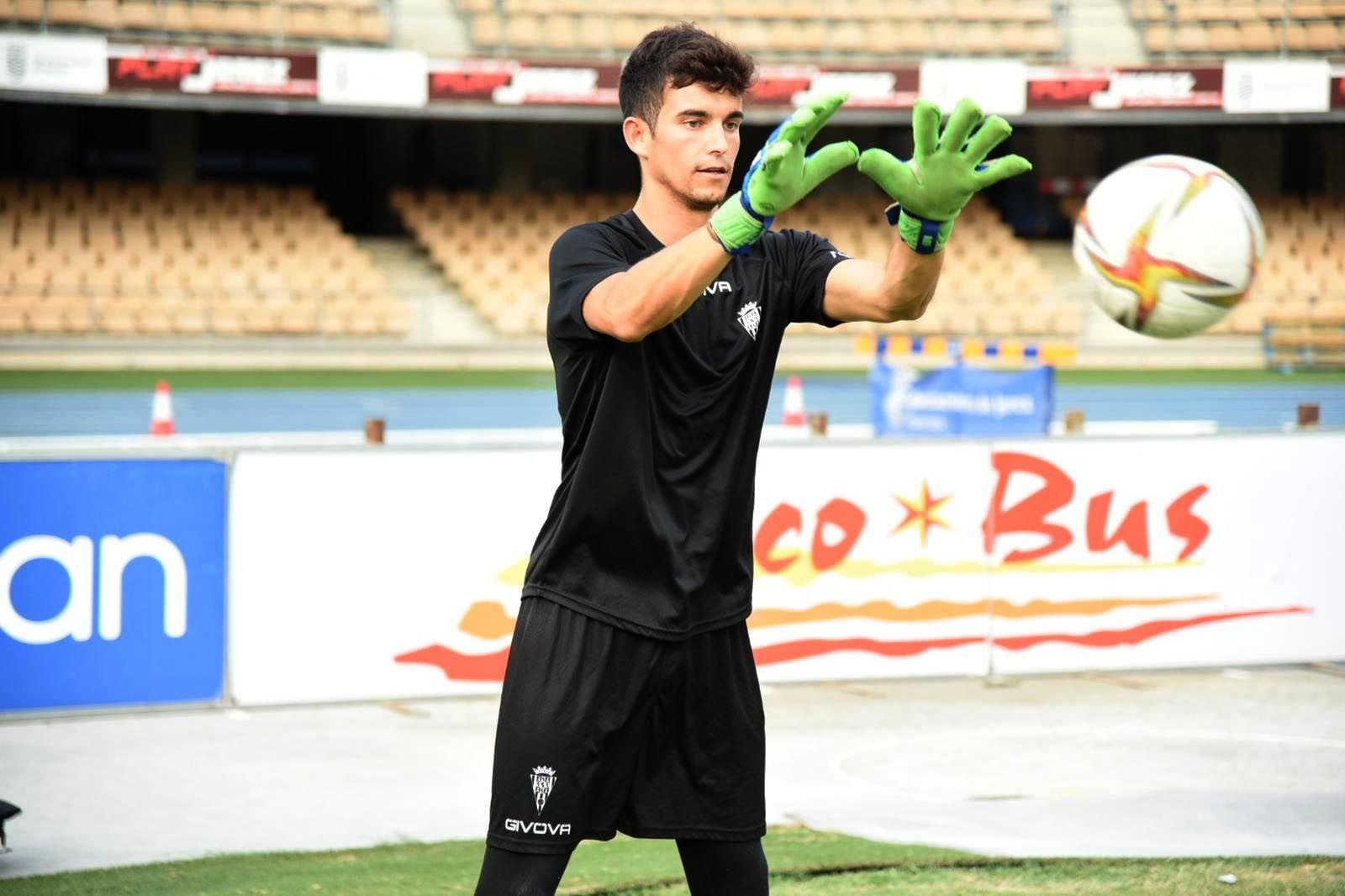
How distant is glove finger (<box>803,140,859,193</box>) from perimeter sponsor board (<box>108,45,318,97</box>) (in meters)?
23.1

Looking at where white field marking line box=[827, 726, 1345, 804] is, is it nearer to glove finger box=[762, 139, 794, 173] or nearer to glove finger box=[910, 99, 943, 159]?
glove finger box=[910, 99, 943, 159]

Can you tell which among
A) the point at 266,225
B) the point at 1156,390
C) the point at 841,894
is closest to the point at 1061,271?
the point at 1156,390

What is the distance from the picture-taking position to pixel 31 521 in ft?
24.0

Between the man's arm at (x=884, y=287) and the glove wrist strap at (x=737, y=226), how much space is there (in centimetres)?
30

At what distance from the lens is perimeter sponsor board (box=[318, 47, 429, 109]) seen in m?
24.9

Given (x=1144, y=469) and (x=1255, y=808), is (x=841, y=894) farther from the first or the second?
(x=1144, y=469)

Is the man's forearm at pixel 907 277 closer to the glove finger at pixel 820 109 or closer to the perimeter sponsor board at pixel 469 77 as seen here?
the glove finger at pixel 820 109

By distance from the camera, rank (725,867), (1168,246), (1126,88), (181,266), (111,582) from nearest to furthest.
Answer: (725,867) → (1168,246) → (111,582) → (181,266) → (1126,88)

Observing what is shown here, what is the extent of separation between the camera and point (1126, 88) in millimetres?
27406

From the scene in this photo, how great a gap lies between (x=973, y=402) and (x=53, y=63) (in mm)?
16531

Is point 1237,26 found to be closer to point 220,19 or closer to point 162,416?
point 220,19

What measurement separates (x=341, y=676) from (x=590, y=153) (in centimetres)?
2477

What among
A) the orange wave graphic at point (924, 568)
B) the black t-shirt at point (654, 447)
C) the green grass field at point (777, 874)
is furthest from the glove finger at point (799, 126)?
the orange wave graphic at point (924, 568)

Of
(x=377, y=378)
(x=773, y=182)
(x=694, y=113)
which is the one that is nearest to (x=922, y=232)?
(x=773, y=182)
